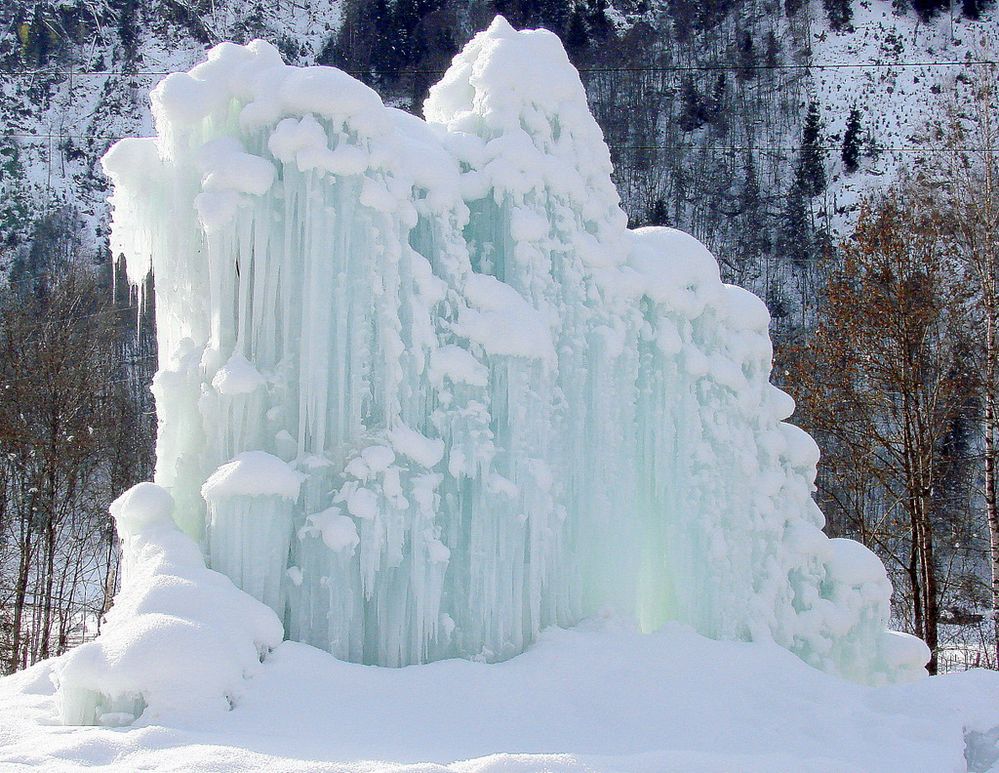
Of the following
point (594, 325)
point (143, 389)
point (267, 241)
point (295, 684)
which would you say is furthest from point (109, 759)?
point (143, 389)

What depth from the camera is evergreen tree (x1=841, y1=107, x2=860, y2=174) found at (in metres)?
39.4

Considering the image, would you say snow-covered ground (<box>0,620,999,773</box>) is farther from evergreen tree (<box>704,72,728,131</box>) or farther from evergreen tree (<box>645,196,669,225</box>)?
evergreen tree (<box>704,72,728,131</box>)

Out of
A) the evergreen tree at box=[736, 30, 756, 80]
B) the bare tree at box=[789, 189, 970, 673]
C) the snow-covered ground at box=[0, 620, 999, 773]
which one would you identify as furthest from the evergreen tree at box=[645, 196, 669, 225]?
the snow-covered ground at box=[0, 620, 999, 773]

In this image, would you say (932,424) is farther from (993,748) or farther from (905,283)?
(993,748)

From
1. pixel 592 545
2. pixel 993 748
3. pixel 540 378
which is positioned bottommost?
pixel 993 748

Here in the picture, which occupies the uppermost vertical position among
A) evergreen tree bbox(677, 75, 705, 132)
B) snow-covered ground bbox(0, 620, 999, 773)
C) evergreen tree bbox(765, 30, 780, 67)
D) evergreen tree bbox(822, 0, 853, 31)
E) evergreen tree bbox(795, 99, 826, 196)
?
evergreen tree bbox(822, 0, 853, 31)

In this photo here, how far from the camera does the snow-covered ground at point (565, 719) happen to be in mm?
4074

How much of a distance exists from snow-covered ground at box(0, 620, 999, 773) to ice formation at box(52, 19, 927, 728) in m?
0.47

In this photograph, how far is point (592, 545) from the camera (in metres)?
6.82

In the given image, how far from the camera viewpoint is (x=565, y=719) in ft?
17.2

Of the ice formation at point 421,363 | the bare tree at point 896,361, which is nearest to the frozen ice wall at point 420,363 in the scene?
the ice formation at point 421,363

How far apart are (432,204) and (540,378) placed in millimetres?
1405

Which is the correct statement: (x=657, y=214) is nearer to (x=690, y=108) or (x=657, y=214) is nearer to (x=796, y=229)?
(x=796, y=229)

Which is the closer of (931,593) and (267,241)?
(267,241)
